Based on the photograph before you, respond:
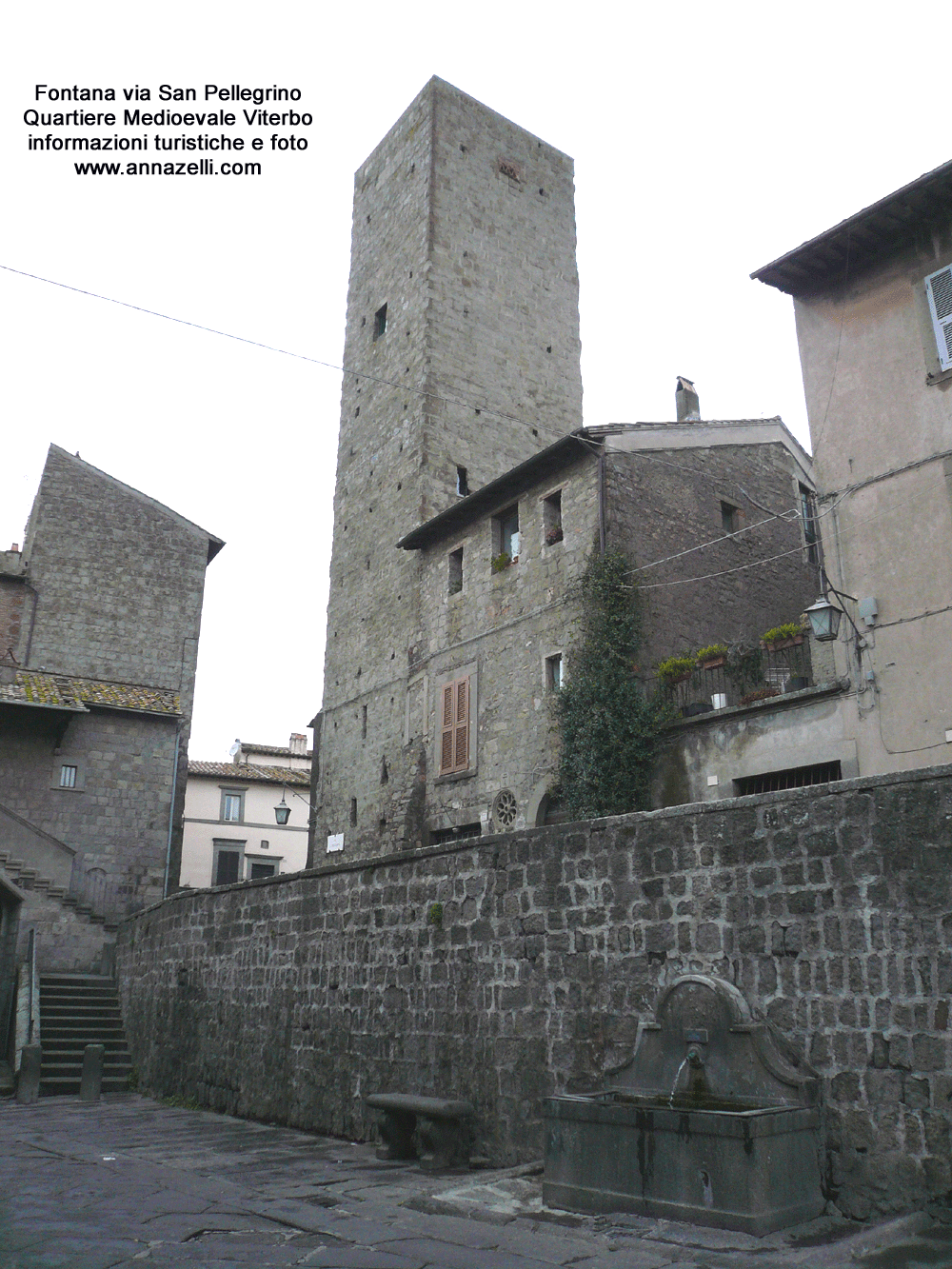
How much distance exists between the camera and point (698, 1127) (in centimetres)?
496

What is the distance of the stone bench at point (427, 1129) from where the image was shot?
714cm

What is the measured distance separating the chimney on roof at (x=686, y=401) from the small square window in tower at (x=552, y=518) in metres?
4.80

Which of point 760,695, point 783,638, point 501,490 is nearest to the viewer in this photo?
point 760,695

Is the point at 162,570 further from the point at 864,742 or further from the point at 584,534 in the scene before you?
the point at 864,742

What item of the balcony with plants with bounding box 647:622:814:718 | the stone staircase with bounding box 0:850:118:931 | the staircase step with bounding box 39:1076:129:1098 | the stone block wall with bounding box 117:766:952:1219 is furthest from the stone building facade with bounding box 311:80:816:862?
the stone block wall with bounding box 117:766:952:1219

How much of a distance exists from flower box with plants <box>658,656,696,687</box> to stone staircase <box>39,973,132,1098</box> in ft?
29.5

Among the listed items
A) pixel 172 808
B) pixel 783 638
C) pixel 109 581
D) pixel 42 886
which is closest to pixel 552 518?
pixel 783 638

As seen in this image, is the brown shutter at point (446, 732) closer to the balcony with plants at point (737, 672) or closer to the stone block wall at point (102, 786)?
the balcony with plants at point (737, 672)

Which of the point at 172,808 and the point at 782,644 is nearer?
the point at 782,644

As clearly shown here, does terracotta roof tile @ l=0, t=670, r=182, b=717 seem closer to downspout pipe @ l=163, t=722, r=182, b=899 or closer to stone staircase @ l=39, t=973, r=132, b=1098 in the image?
downspout pipe @ l=163, t=722, r=182, b=899

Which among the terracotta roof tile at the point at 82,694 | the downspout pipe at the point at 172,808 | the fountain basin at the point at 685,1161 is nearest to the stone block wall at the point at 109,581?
the terracotta roof tile at the point at 82,694

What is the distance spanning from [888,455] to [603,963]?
8.30 m

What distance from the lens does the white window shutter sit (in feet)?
40.0

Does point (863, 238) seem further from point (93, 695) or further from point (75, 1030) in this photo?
point (93, 695)
